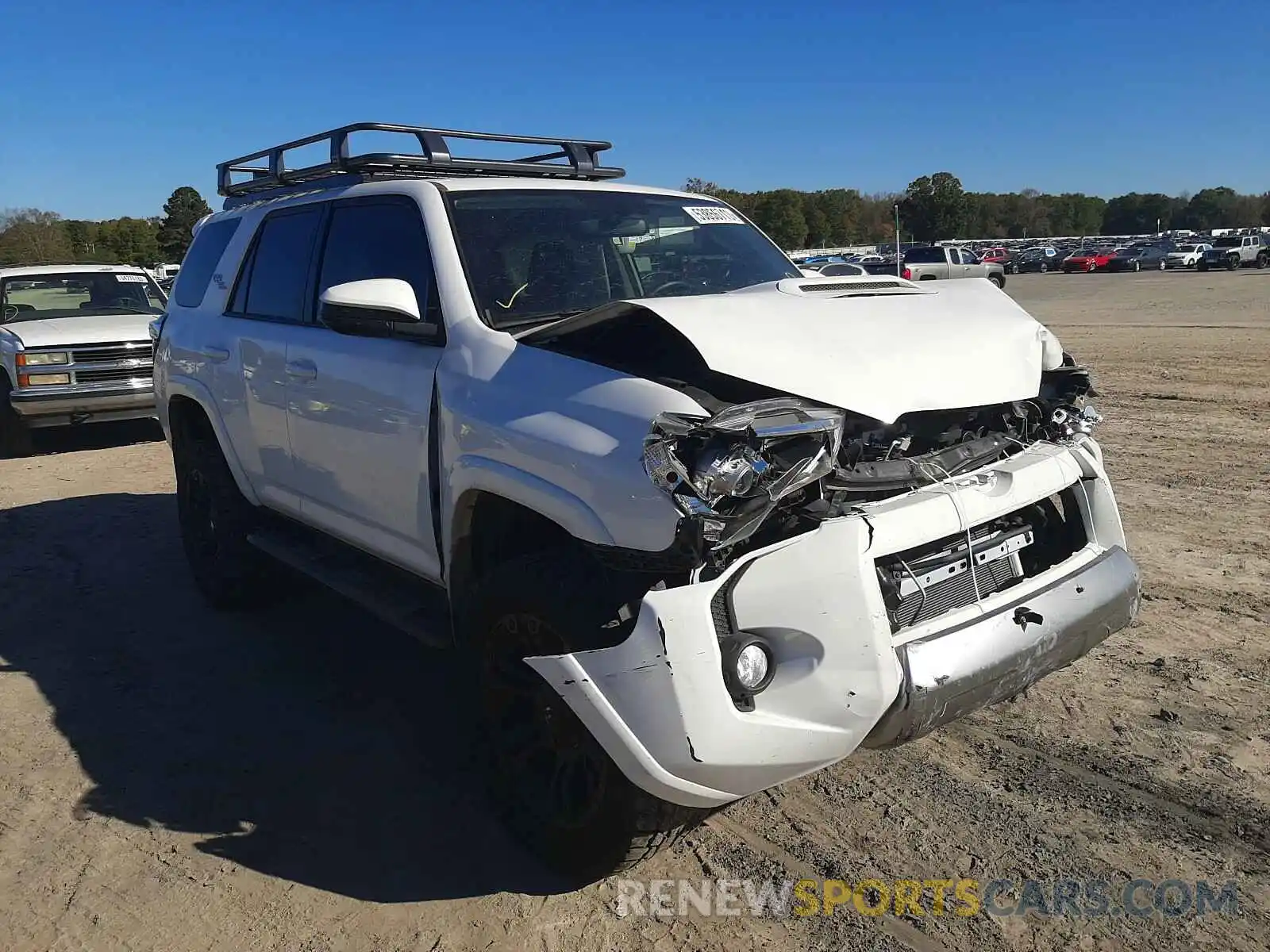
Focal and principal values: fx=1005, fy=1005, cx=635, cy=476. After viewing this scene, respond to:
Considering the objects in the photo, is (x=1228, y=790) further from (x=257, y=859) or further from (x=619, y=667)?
(x=257, y=859)

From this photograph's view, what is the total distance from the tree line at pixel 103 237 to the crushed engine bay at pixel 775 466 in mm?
42635

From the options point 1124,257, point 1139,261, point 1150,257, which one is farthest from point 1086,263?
point 1150,257

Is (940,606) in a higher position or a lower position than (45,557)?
higher

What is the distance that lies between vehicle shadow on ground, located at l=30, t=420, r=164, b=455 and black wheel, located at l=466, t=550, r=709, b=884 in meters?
10.0

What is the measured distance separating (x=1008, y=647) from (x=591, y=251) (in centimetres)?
215

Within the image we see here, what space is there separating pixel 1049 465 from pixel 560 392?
153 cm

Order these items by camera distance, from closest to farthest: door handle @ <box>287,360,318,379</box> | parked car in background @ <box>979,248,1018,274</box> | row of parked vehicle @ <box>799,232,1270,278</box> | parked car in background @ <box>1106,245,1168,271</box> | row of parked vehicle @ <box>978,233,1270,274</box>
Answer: door handle @ <box>287,360,318,379</box>, row of parked vehicle @ <box>799,232,1270,278</box>, row of parked vehicle @ <box>978,233,1270,274</box>, parked car in background @ <box>1106,245,1168,271</box>, parked car in background @ <box>979,248,1018,274</box>

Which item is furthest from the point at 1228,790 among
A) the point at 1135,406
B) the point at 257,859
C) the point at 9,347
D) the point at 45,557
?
the point at 9,347

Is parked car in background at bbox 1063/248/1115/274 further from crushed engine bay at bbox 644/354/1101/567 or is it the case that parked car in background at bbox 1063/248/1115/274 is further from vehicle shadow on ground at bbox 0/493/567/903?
crushed engine bay at bbox 644/354/1101/567

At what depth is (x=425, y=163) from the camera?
4.43 metres

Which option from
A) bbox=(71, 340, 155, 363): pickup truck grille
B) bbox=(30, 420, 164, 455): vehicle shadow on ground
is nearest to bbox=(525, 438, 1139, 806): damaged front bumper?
bbox=(71, 340, 155, 363): pickup truck grille

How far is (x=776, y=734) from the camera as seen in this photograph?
2.46 meters

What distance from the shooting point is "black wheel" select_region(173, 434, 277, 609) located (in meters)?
5.32

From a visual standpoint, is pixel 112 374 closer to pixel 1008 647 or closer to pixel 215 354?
pixel 215 354
